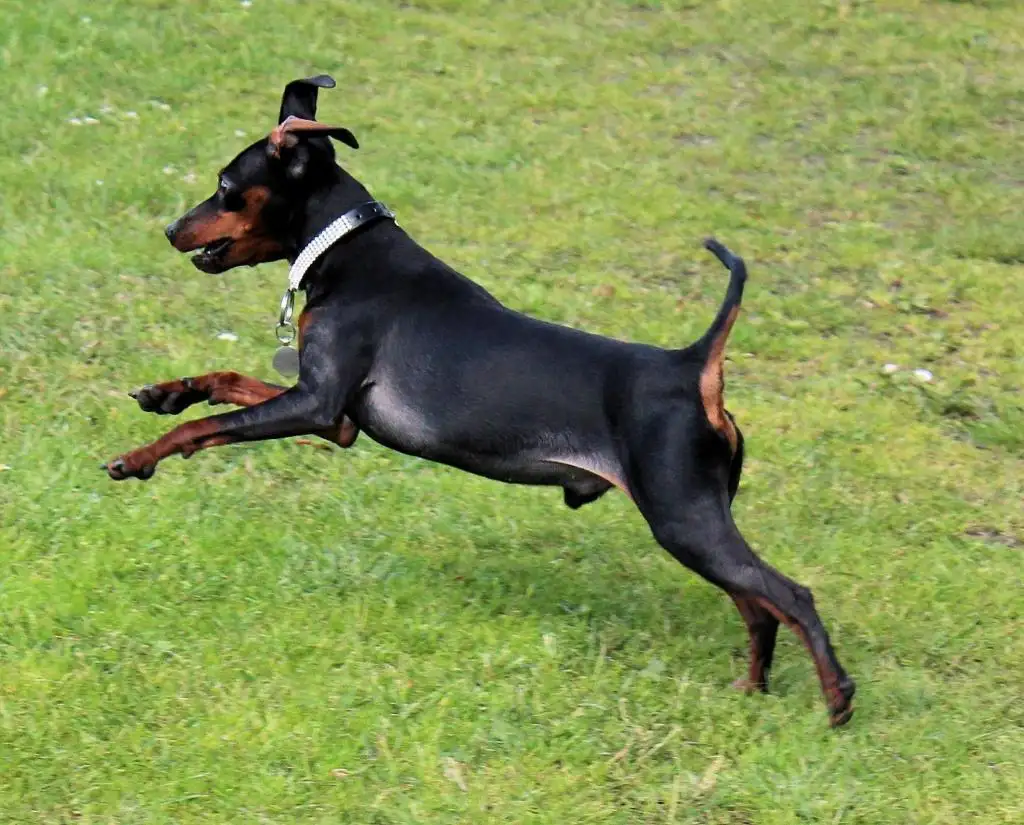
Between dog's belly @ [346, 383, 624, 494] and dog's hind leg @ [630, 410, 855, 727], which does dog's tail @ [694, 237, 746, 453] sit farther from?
dog's belly @ [346, 383, 624, 494]

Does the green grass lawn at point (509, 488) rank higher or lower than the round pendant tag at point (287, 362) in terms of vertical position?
lower

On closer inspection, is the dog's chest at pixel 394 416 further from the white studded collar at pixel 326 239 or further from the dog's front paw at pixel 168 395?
the dog's front paw at pixel 168 395

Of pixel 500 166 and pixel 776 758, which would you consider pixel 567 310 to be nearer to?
pixel 500 166

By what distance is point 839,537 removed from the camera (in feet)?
18.2

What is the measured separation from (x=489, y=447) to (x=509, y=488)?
134cm

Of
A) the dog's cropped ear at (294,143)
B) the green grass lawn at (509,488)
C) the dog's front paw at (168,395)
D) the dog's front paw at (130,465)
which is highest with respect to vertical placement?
the dog's cropped ear at (294,143)

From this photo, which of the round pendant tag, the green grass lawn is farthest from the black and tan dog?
the green grass lawn

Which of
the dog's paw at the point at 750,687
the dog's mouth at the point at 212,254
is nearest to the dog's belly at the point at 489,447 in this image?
the dog's mouth at the point at 212,254

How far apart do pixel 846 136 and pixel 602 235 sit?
2857 millimetres

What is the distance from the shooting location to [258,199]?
463 cm

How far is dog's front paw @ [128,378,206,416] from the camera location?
4.64 m

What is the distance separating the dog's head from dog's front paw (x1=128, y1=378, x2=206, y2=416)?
0.37 m

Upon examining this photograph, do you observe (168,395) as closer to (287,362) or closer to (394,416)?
(287,362)

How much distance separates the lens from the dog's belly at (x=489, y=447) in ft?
14.4
